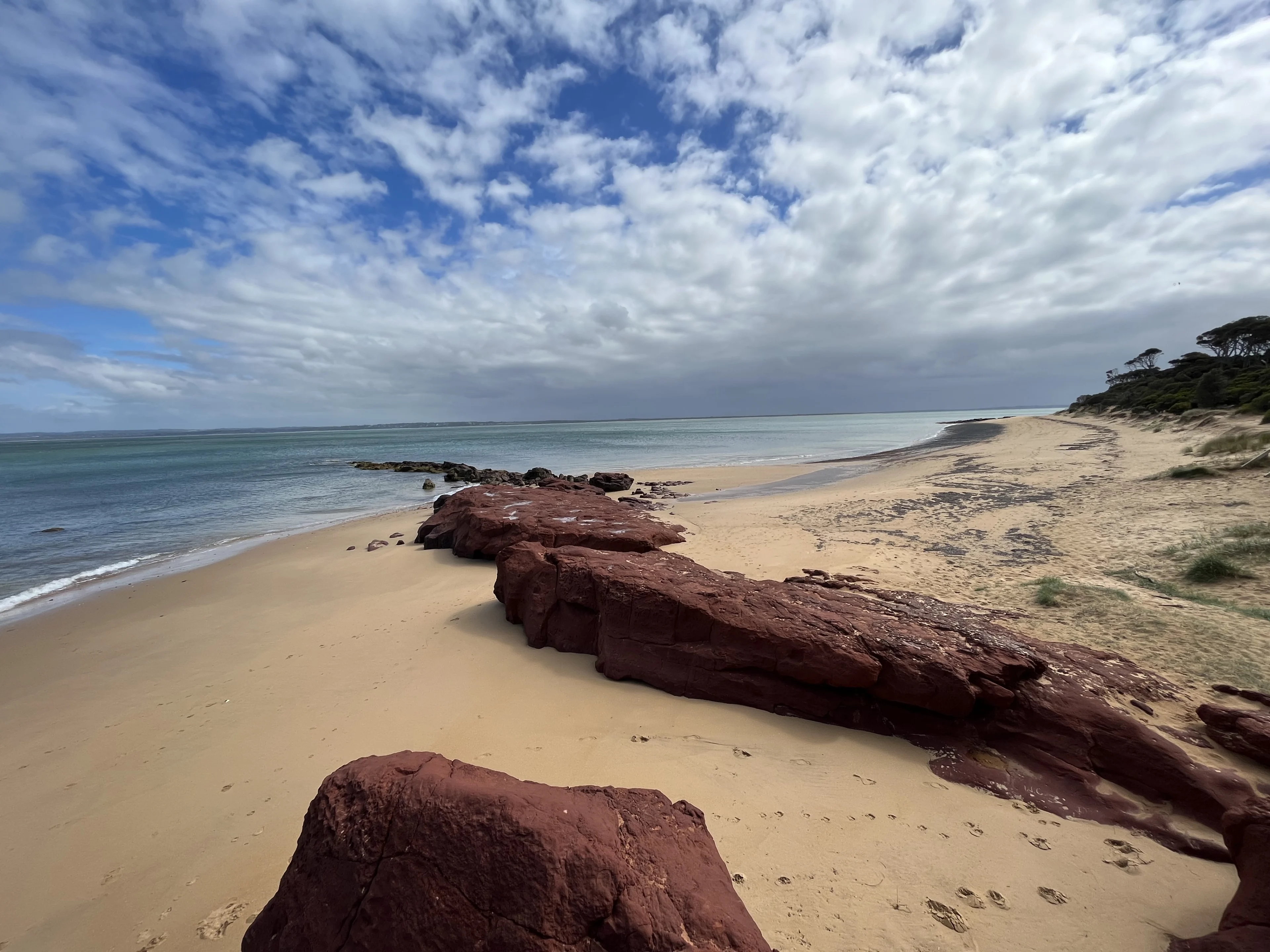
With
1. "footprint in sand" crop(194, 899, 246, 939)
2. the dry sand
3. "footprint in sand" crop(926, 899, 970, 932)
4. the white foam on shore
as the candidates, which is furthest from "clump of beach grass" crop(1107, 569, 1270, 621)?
the white foam on shore

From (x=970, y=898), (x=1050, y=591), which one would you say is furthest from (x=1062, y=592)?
(x=970, y=898)

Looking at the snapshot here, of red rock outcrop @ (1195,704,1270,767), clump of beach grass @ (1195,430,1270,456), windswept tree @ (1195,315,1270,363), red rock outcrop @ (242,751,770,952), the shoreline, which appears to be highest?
windswept tree @ (1195,315,1270,363)

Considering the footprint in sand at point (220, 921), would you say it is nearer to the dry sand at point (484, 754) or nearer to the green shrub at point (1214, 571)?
the dry sand at point (484, 754)

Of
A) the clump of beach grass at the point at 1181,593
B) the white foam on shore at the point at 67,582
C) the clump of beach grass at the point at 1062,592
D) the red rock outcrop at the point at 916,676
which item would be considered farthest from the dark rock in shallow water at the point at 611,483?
the clump of beach grass at the point at 1181,593

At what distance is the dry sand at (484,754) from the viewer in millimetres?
2949

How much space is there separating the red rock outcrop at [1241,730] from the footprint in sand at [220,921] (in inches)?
276

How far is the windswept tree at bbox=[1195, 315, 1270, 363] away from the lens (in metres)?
46.2

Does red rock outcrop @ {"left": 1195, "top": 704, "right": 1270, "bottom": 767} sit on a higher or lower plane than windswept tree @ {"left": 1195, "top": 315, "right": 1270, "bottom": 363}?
lower

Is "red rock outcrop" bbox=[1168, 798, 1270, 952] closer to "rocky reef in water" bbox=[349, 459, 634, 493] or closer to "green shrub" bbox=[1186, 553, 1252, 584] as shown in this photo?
"green shrub" bbox=[1186, 553, 1252, 584]

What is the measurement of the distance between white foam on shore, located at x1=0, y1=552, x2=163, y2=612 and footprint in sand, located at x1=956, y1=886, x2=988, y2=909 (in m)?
14.9

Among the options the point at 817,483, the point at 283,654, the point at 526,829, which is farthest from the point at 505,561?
the point at 817,483

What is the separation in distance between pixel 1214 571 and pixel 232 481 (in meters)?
40.9

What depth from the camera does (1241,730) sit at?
157 inches

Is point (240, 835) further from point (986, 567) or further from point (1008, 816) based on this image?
point (986, 567)
